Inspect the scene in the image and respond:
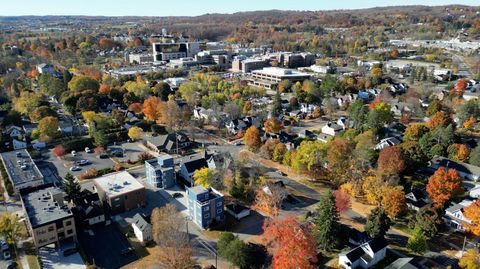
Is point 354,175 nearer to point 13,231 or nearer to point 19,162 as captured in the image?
point 13,231

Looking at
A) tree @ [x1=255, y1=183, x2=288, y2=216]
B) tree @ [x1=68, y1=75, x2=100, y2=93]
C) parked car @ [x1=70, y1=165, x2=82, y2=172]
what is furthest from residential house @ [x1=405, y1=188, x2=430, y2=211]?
tree @ [x1=68, y1=75, x2=100, y2=93]

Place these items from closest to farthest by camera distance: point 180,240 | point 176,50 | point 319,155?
point 180,240
point 319,155
point 176,50

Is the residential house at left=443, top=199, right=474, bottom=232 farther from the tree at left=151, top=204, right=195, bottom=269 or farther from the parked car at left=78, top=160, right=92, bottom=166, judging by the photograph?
the parked car at left=78, top=160, right=92, bottom=166

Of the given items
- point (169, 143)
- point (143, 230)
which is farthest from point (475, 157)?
point (169, 143)

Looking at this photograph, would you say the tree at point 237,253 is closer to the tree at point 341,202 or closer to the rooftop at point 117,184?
the tree at point 341,202

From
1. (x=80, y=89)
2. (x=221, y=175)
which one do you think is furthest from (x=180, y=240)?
(x=80, y=89)

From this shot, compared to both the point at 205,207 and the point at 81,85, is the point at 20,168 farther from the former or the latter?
the point at 81,85
